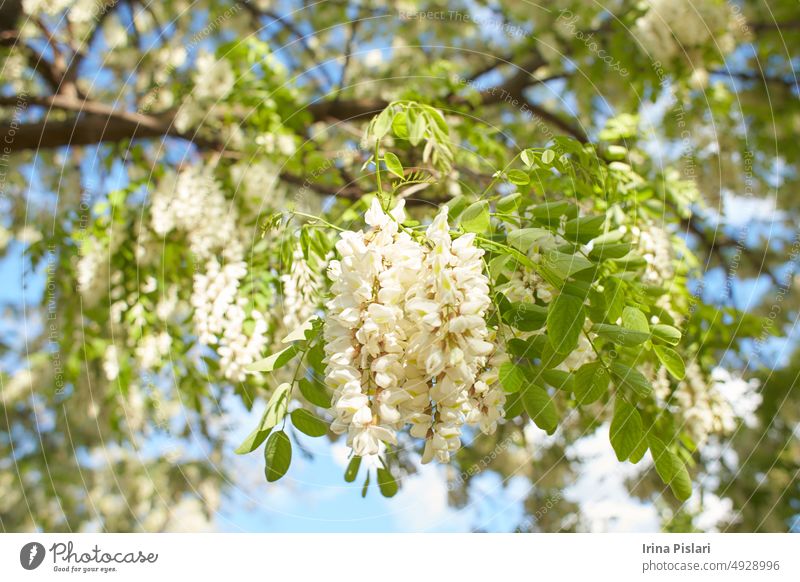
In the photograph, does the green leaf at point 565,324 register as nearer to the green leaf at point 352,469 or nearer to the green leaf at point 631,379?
the green leaf at point 631,379

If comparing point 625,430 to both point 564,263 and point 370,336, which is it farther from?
point 370,336

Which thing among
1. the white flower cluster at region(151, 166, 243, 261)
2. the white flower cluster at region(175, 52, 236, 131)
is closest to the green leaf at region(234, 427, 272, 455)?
the white flower cluster at region(151, 166, 243, 261)

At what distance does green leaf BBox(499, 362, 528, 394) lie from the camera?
2.20 ft

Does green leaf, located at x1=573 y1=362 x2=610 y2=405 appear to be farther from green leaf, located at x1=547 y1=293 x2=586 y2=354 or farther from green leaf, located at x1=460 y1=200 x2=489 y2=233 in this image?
green leaf, located at x1=460 y1=200 x2=489 y2=233

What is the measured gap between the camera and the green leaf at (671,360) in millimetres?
790

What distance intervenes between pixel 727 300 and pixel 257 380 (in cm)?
160

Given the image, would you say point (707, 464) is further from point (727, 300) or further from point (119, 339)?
point (119, 339)

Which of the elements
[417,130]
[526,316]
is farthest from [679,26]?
[526,316]

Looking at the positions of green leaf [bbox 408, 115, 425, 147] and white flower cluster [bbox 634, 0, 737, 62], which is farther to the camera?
white flower cluster [bbox 634, 0, 737, 62]

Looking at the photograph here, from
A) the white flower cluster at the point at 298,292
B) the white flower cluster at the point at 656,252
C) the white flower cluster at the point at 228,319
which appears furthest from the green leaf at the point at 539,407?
the white flower cluster at the point at 228,319

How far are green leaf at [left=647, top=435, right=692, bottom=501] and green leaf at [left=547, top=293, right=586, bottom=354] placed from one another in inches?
7.3

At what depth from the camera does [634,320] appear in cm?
76

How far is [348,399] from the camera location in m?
0.62

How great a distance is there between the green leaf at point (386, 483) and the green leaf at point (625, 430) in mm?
299
